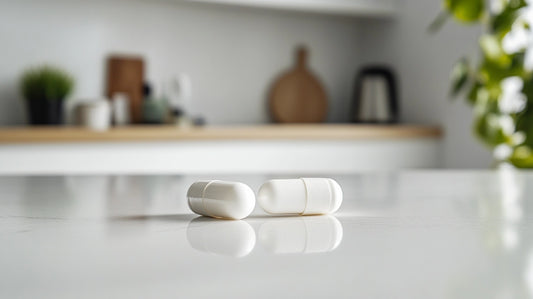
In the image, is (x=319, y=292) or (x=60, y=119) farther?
(x=60, y=119)

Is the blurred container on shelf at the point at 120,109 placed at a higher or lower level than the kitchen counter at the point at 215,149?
higher

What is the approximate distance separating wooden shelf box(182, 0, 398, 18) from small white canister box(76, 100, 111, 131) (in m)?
0.70

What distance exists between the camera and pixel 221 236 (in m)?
0.43

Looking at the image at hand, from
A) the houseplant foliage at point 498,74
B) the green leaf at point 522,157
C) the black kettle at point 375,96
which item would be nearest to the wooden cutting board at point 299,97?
the black kettle at point 375,96

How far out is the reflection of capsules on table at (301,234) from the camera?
0.38 meters

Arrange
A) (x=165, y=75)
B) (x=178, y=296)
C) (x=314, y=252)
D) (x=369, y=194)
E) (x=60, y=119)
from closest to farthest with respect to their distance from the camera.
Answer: (x=178, y=296), (x=314, y=252), (x=369, y=194), (x=60, y=119), (x=165, y=75)

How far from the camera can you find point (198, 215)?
1.84 ft

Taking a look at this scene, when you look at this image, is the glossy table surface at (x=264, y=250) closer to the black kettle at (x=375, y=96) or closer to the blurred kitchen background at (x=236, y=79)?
the blurred kitchen background at (x=236, y=79)

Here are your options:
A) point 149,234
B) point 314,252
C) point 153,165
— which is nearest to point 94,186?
point 149,234

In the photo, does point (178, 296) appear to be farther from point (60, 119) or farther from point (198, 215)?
point (60, 119)

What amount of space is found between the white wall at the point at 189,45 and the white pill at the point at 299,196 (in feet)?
9.49

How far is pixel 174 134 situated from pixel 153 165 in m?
0.15

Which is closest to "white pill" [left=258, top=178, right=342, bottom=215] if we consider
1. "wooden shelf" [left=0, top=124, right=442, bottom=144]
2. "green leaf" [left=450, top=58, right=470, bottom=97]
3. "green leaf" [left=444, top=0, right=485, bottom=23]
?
"green leaf" [left=444, top=0, right=485, bottom=23]

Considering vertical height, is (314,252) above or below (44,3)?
below
